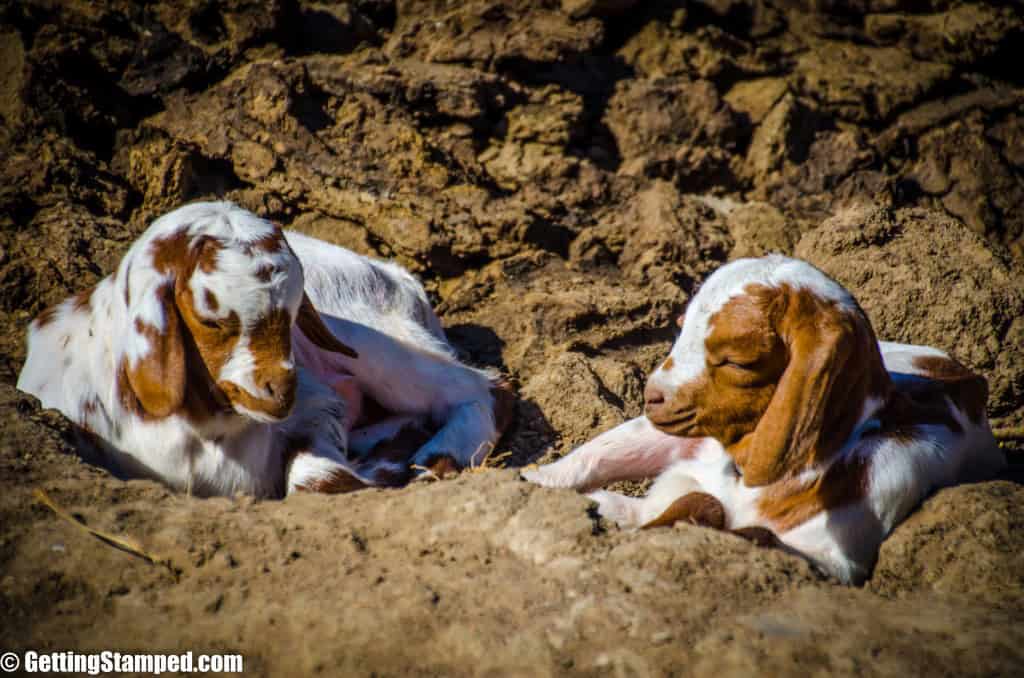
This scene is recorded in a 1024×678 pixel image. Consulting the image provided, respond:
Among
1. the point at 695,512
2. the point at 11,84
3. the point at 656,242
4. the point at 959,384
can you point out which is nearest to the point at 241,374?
the point at 695,512

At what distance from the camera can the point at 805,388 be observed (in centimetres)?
302

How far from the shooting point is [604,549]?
278cm

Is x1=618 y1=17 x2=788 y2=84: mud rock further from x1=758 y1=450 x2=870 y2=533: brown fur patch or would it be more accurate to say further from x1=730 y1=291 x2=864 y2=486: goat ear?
x1=758 y1=450 x2=870 y2=533: brown fur patch

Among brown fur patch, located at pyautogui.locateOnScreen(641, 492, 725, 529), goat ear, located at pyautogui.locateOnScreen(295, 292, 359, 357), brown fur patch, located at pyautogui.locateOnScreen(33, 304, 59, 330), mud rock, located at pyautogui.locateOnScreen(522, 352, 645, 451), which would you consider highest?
goat ear, located at pyautogui.locateOnScreen(295, 292, 359, 357)

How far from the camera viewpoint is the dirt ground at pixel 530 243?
7.99 feet

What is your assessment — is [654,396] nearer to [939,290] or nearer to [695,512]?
[695,512]

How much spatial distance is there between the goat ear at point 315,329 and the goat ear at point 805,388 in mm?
1720

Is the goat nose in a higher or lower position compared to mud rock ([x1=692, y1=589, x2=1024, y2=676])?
higher

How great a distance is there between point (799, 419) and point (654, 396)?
0.49 metres

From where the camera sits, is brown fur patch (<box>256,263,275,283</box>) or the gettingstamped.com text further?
brown fur patch (<box>256,263,275,283</box>)

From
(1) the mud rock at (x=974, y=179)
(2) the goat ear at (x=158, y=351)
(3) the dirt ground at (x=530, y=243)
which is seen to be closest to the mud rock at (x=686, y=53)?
(3) the dirt ground at (x=530, y=243)

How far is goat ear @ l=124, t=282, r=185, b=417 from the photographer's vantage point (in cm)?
334

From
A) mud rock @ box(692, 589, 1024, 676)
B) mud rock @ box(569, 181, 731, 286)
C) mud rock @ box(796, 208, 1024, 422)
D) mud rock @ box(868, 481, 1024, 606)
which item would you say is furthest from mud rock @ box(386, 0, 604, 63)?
mud rock @ box(692, 589, 1024, 676)

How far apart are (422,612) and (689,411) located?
1226 millimetres
